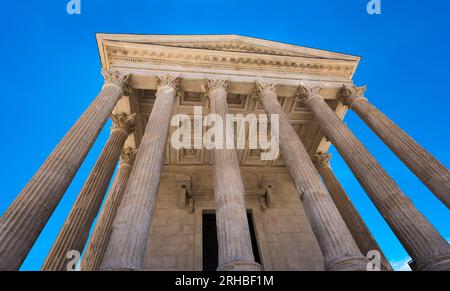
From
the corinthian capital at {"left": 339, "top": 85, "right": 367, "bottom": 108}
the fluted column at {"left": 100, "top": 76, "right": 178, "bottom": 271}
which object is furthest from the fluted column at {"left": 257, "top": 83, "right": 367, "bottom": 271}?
the fluted column at {"left": 100, "top": 76, "right": 178, "bottom": 271}

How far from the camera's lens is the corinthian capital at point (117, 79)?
1406 centimetres

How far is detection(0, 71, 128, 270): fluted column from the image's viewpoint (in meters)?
7.02

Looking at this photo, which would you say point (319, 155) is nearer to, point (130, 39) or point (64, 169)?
point (130, 39)

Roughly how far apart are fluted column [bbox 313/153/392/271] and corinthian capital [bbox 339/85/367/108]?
5.07 meters

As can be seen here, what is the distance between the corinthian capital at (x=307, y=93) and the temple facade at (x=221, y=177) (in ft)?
0.33

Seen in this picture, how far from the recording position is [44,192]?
27.5ft

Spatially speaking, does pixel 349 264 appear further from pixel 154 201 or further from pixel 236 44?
pixel 236 44

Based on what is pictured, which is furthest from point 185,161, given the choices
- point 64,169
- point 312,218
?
point 312,218

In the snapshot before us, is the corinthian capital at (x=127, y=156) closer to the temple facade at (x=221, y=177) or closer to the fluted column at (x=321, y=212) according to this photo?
the temple facade at (x=221, y=177)

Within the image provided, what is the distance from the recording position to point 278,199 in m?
19.4

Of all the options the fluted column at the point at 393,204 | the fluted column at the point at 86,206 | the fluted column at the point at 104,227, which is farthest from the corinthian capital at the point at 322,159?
the fluted column at the point at 86,206

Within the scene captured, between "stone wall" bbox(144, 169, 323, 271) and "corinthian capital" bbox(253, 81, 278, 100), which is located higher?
"corinthian capital" bbox(253, 81, 278, 100)

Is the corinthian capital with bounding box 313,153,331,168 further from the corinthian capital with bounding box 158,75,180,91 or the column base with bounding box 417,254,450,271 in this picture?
the corinthian capital with bounding box 158,75,180,91
